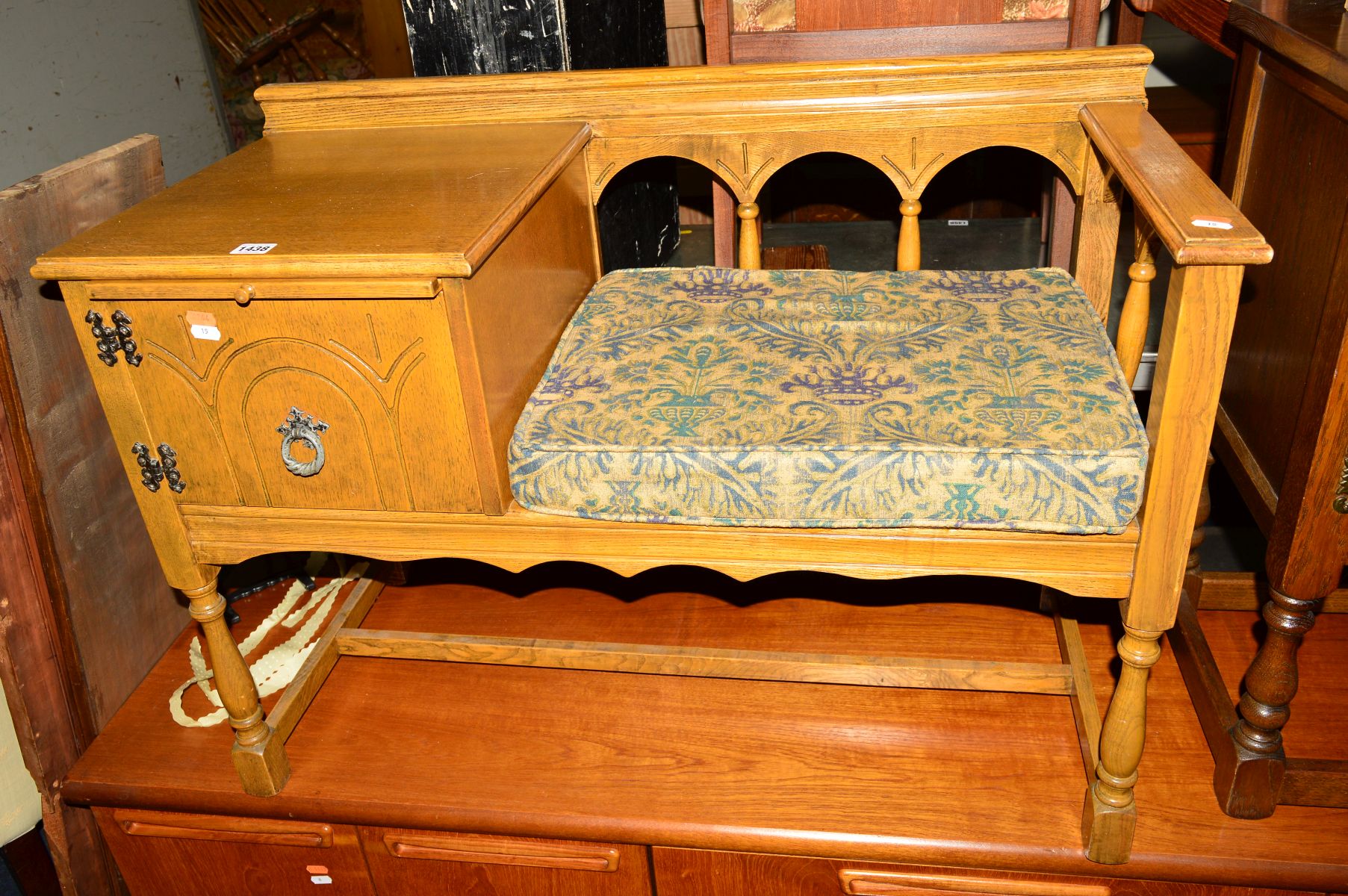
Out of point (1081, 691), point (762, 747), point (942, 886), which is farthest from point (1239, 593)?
point (762, 747)

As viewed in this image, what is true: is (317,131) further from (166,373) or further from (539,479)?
(539,479)

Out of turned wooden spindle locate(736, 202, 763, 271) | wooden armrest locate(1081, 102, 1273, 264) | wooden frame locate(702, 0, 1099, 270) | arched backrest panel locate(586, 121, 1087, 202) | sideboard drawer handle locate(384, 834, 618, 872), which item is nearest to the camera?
wooden armrest locate(1081, 102, 1273, 264)

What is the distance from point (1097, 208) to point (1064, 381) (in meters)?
0.45

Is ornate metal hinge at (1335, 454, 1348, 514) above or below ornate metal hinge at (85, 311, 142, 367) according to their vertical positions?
below

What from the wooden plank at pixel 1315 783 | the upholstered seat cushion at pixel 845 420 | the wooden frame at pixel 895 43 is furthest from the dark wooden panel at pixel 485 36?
the wooden plank at pixel 1315 783

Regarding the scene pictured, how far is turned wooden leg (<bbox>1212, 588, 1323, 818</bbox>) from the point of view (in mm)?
1252

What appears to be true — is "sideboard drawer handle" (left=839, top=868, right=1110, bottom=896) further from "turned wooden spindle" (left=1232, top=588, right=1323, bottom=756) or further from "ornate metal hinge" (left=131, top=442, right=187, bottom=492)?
"ornate metal hinge" (left=131, top=442, right=187, bottom=492)

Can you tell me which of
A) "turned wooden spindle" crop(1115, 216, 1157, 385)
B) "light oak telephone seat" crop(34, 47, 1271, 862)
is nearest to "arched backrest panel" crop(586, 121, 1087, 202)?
"light oak telephone seat" crop(34, 47, 1271, 862)

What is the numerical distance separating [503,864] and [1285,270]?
136 centimetres

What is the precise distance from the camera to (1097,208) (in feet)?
5.17

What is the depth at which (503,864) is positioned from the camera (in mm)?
1500

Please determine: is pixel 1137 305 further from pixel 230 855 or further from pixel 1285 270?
pixel 230 855

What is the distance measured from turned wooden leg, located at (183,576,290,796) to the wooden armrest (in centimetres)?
127

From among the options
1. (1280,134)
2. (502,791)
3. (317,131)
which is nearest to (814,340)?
(1280,134)
